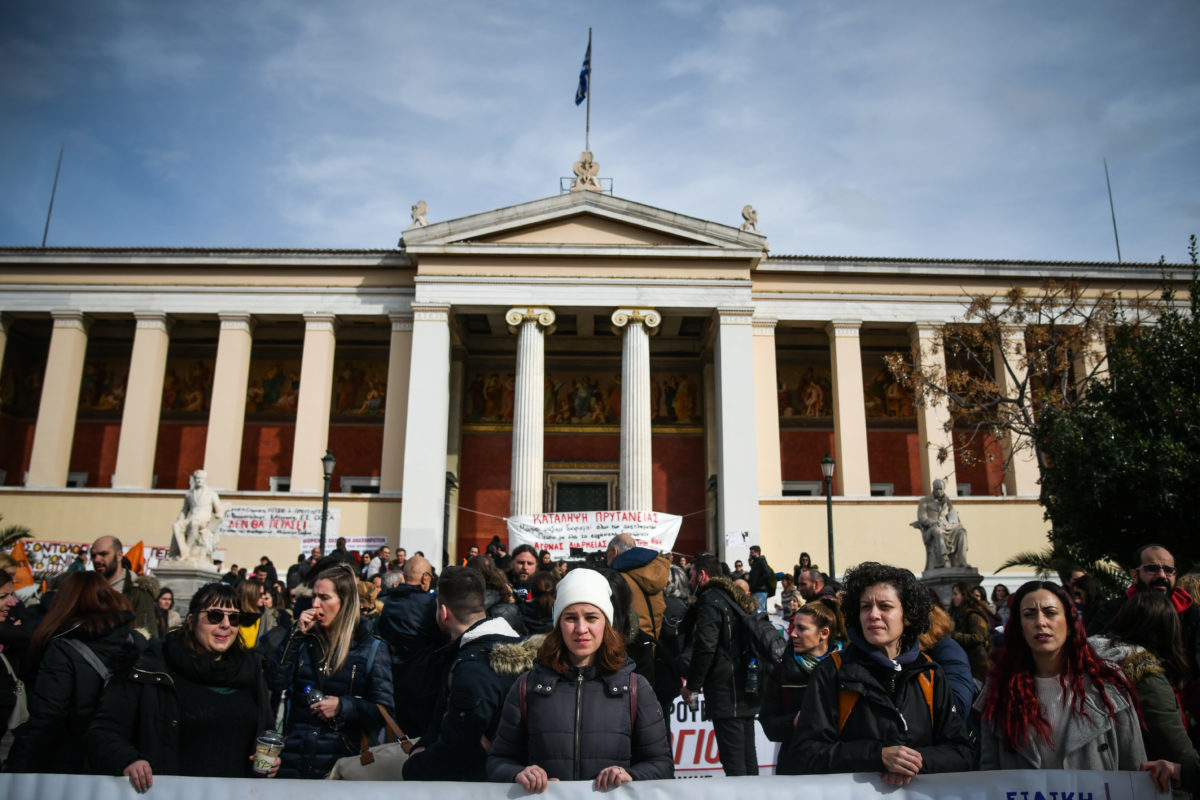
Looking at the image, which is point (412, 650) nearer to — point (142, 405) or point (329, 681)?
point (329, 681)

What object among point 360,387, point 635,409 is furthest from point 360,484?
point 635,409

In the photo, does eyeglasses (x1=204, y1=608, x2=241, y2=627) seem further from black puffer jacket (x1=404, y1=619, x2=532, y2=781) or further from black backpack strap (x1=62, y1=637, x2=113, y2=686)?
black puffer jacket (x1=404, y1=619, x2=532, y2=781)

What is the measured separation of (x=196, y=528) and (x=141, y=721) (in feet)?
46.5

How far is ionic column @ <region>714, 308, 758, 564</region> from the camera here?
22.8m

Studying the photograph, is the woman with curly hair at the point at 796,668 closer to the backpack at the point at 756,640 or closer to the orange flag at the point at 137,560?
the backpack at the point at 756,640

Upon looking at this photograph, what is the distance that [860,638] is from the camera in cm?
371

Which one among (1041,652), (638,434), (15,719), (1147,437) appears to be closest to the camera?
(1041,652)

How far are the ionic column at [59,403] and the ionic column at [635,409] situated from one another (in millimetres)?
15033

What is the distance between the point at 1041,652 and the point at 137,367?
26.1 m

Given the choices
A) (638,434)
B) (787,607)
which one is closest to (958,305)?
(638,434)

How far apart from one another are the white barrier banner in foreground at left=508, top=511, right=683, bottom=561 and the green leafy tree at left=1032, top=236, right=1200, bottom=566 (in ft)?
26.9

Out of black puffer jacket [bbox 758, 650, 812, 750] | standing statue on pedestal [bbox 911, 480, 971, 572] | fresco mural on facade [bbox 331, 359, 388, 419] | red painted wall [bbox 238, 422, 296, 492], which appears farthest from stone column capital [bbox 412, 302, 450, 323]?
black puffer jacket [bbox 758, 650, 812, 750]

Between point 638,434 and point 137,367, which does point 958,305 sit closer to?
point 638,434

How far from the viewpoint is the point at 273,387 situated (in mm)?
28500
